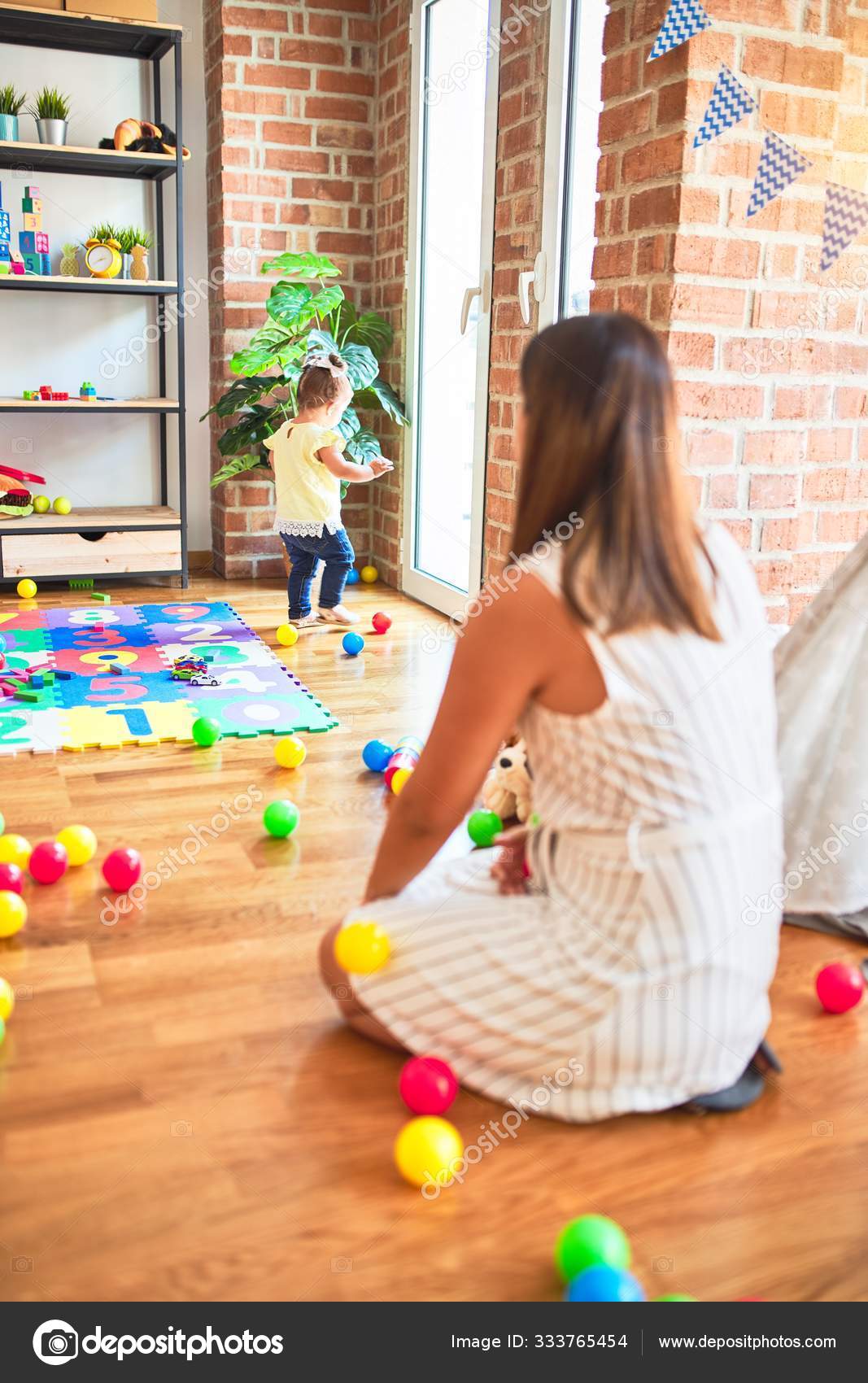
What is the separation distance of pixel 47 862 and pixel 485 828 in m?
0.80

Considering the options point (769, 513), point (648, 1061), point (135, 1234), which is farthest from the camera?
point (769, 513)

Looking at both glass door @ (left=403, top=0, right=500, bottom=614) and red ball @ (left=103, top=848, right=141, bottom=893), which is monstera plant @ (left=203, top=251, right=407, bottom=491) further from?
red ball @ (left=103, top=848, right=141, bottom=893)

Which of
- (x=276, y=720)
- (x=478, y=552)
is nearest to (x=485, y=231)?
(x=478, y=552)

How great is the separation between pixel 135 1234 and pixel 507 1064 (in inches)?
18.6

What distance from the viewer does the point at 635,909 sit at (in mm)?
1384

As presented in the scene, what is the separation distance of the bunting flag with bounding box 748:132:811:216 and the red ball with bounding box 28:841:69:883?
1.98m

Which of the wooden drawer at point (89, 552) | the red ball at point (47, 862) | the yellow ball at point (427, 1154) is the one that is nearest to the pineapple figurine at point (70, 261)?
the wooden drawer at point (89, 552)

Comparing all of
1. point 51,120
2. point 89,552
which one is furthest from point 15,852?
point 51,120

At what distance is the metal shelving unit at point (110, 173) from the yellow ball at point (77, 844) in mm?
2362

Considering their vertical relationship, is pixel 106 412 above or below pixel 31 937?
above
